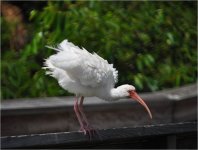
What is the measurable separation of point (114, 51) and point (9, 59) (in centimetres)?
119

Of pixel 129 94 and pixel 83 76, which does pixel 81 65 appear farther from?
pixel 129 94

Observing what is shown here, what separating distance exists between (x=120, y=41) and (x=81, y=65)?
2.57m

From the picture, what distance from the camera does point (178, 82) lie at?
7.69m

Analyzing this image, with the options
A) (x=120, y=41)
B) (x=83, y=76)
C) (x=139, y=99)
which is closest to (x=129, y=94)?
(x=139, y=99)

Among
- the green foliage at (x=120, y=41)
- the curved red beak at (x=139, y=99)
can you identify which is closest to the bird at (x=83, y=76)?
the curved red beak at (x=139, y=99)

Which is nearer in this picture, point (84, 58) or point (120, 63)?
point (84, 58)

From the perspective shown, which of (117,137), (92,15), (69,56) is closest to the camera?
(117,137)

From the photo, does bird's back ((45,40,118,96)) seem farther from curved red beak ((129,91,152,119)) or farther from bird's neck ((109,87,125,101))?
curved red beak ((129,91,152,119))

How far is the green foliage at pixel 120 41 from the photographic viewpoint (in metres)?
7.39

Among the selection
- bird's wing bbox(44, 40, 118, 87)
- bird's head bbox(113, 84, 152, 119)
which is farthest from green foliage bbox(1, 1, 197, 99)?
bird's wing bbox(44, 40, 118, 87)

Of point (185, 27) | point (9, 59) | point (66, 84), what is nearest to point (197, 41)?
point (185, 27)

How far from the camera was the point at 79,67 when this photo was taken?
525 cm

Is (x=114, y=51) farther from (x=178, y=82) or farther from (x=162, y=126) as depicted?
(x=162, y=126)

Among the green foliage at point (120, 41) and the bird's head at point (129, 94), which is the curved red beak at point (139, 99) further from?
the green foliage at point (120, 41)
